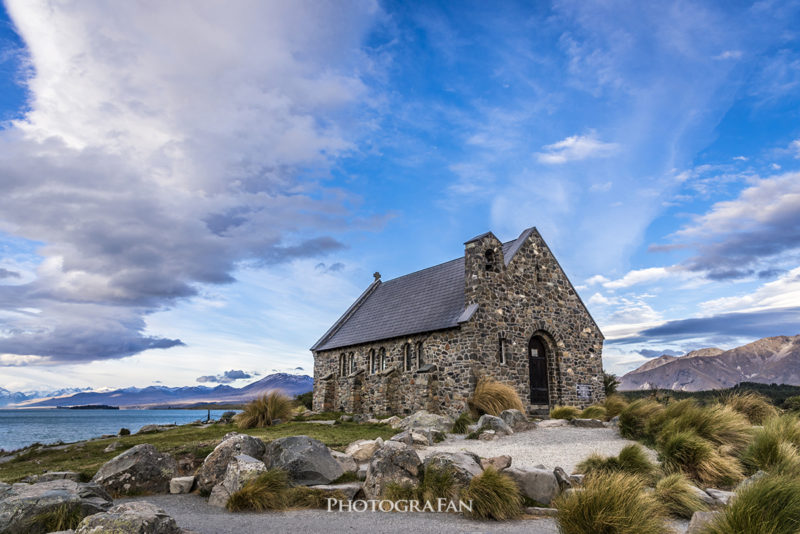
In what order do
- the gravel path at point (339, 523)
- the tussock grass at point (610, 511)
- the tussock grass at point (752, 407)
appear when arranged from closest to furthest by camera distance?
the tussock grass at point (610, 511)
the gravel path at point (339, 523)
the tussock grass at point (752, 407)

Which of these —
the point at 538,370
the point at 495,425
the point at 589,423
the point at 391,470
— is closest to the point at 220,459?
the point at 391,470

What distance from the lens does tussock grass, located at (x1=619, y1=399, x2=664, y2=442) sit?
13630 mm

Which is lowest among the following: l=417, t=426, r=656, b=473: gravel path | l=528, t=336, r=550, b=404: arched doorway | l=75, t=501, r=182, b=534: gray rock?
l=417, t=426, r=656, b=473: gravel path

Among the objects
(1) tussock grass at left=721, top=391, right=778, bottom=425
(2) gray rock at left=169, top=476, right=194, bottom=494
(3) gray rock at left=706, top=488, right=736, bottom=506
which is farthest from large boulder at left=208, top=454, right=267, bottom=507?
(1) tussock grass at left=721, top=391, right=778, bottom=425

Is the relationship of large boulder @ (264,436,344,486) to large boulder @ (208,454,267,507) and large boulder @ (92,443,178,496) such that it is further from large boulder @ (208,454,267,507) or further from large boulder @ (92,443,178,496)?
large boulder @ (92,443,178,496)

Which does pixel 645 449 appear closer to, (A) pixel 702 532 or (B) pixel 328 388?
(A) pixel 702 532

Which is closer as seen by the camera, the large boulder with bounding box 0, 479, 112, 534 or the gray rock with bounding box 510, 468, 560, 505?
the large boulder with bounding box 0, 479, 112, 534

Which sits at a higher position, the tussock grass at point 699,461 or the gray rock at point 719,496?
the tussock grass at point 699,461

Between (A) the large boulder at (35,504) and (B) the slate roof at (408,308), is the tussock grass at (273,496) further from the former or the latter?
(B) the slate roof at (408,308)

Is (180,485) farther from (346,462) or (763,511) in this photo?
(763,511)

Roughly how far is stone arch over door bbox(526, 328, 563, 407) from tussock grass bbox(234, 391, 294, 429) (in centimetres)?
1111

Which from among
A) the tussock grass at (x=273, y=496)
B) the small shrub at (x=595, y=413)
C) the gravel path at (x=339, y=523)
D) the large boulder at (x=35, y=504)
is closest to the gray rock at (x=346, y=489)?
the tussock grass at (x=273, y=496)

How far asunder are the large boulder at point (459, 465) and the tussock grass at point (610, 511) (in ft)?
5.90

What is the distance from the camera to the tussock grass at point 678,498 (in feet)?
25.5
